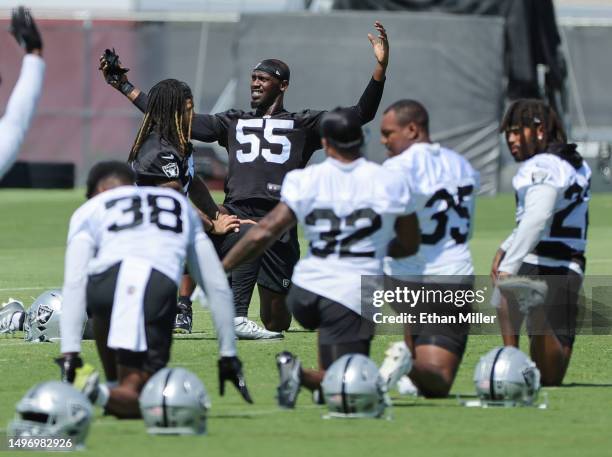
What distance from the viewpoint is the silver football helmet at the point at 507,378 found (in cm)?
965

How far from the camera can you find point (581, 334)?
47.9ft

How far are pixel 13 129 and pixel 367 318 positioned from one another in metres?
2.97

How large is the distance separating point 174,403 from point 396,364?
1.67 meters

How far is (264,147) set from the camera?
13898mm

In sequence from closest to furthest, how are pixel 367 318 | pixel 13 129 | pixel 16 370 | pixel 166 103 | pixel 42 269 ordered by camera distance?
pixel 13 129 < pixel 367 318 < pixel 16 370 < pixel 166 103 < pixel 42 269

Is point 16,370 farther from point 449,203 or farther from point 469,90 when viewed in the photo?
point 469,90

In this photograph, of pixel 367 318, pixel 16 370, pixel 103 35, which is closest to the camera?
pixel 367 318

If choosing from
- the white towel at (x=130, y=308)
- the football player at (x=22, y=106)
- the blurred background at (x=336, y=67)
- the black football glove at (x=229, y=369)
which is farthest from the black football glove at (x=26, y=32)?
the blurred background at (x=336, y=67)

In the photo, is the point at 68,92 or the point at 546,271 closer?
the point at 546,271

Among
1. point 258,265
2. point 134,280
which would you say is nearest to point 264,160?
point 258,265

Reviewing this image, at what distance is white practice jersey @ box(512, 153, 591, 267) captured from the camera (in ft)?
34.7

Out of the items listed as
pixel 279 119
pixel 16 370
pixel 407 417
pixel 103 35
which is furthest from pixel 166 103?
pixel 103 35

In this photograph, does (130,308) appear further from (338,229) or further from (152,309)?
(338,229)

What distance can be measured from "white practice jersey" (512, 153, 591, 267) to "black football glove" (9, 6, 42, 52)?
3860 millimetres
